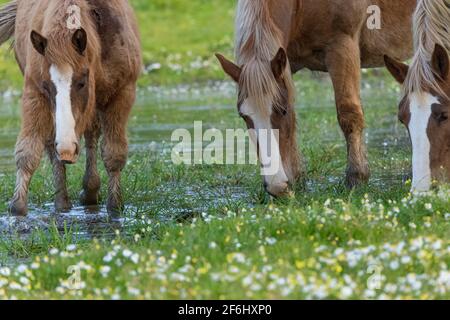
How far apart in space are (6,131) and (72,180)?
5.71m

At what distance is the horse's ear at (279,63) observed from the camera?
8148mm

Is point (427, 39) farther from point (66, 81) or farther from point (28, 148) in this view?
point (28, 148)

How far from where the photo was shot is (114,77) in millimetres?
9031

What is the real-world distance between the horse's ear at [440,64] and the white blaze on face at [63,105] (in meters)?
3.05

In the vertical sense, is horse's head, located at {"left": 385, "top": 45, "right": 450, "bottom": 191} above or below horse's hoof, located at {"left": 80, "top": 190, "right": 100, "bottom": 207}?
above

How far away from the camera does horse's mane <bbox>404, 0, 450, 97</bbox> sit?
7695 millimetres

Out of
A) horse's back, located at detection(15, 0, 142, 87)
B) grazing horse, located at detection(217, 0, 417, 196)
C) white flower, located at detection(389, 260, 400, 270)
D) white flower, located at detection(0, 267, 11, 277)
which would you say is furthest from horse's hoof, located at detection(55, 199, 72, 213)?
white flower, located at detection(389, 260, 400, 270)

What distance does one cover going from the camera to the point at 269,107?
8172 millimetres

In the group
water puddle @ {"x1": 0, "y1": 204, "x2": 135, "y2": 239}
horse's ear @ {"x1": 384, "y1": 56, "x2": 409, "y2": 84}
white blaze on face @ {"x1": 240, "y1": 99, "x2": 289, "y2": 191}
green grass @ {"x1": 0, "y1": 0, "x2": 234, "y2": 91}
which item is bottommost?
water puddle @ {"x1": 0, "y1": 204, "x2": 135, "y2": 239}

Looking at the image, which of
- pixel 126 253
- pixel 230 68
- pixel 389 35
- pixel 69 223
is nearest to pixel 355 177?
pixel 389 35

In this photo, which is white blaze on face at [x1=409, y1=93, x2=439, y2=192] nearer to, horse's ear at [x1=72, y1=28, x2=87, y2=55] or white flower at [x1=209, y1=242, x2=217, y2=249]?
white flower at [x1=209, y1=242, x2=217, y2=249]

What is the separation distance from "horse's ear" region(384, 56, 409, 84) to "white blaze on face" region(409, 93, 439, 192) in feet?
1.68

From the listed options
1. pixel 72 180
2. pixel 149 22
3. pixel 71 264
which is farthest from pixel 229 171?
pixel 149 22
